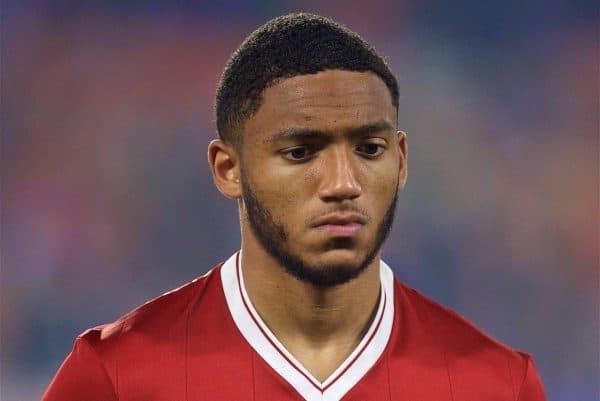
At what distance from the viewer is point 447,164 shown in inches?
182

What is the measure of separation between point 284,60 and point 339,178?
316mm

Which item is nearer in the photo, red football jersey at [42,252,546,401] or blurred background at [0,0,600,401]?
red football jersey at [42,252,546,401]

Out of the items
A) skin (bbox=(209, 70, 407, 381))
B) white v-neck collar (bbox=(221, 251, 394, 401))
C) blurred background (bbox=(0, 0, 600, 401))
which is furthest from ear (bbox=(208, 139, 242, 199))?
blurred background (bbox=(0, 0, 600, 401))

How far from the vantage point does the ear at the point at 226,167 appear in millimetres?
2350

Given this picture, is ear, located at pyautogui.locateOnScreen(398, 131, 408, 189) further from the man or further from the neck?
the neck

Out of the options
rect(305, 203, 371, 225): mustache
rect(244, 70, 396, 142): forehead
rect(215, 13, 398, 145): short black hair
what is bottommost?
rect(305, 203, 371, 225): mustache

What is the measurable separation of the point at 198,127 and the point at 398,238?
41.2 inches

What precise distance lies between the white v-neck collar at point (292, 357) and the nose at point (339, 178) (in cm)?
42

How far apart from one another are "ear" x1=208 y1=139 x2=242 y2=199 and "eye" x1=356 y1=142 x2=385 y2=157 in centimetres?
30

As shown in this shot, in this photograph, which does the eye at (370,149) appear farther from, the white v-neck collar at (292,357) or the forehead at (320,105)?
the white v-neck collar at (292,357)

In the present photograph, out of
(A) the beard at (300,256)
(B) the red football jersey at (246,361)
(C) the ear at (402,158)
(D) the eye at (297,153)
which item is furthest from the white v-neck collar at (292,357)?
(D) the eye at (297,153)

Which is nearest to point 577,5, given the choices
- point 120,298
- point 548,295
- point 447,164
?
point 447,164

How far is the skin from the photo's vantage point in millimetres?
2154

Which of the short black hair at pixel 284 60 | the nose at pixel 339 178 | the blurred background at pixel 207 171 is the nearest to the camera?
the nose at pixel 339 178
